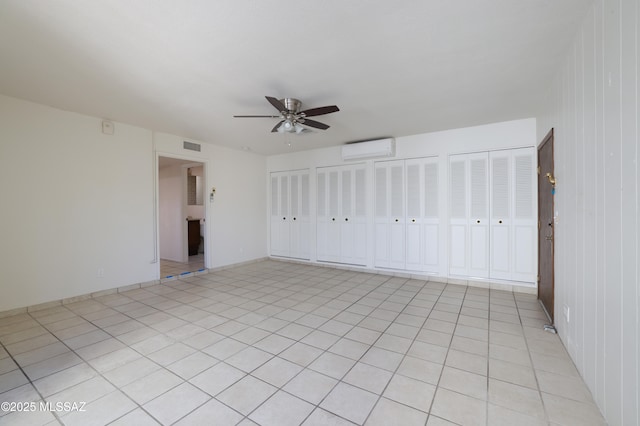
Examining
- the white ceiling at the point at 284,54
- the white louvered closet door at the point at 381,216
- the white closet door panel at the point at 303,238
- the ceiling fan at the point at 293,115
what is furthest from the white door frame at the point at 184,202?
the white louvered closet door at the point at 381,216

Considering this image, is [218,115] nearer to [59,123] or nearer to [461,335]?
[59,123]

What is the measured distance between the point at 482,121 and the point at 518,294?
2871 millimetres

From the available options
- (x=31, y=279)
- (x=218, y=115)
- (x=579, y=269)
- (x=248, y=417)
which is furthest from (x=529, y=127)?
(x=31, y=279)

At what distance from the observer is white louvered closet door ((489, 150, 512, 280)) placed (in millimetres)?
4344

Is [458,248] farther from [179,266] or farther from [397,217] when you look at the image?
[179,266]

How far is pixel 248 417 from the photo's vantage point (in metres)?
1.71

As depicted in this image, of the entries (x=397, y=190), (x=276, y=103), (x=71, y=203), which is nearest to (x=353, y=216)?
(x=397, y=190)

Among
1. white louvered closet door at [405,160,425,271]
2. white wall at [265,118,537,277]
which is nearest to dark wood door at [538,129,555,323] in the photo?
white wall at [265,118,537,277]

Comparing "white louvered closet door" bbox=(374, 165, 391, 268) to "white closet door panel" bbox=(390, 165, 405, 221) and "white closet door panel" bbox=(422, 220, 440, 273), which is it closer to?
"white closet door panel" bbox=(390, 165, 405, 221)

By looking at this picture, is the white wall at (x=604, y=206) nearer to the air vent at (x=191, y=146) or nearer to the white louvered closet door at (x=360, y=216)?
the white louvered closet door at (x=360, y=216)

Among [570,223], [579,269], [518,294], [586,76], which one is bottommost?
[518,294]

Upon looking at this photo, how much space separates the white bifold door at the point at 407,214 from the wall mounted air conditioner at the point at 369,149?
26 centimetres

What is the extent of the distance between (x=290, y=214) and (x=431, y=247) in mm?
3482

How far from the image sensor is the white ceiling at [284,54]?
1915mm
